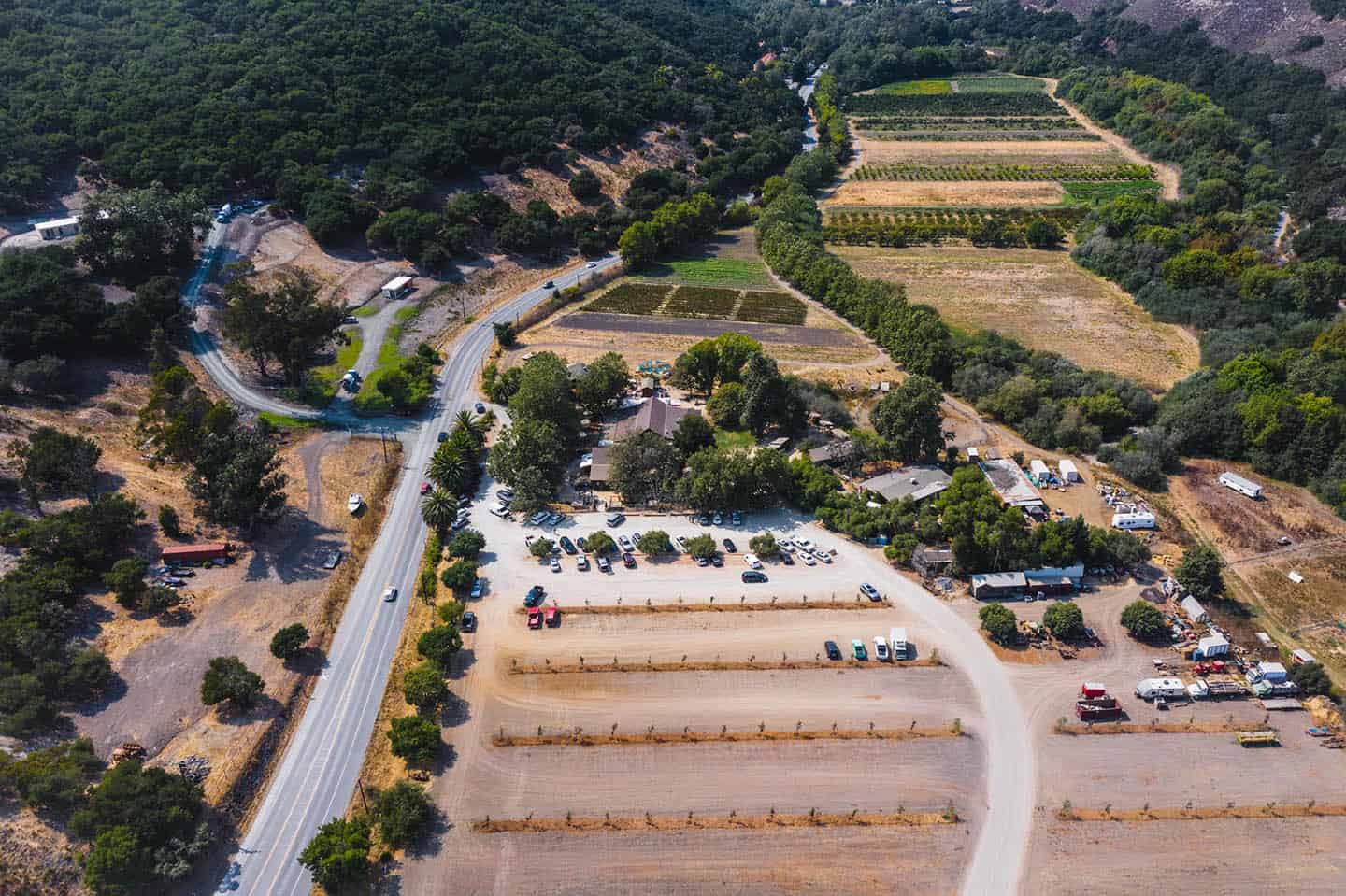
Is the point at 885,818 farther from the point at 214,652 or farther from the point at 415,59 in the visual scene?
the point at 415,59

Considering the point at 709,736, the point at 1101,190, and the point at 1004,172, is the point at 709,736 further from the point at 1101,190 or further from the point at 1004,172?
the point at 1004,172

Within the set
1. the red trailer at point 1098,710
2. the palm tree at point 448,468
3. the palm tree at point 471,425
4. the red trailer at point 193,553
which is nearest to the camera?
the red trailer at point 1098,710

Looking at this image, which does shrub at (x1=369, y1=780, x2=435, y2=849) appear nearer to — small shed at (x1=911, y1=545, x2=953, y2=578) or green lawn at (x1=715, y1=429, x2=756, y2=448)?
small shed at (x1=911, y1=545, x2=953, y2=578)

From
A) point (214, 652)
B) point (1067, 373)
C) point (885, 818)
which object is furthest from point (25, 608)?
point (1067, 373)

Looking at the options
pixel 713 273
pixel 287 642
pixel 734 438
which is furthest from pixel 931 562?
pixel 713 273

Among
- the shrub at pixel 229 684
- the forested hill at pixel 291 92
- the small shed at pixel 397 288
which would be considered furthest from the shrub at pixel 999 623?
the forested hill at pixel 291 92

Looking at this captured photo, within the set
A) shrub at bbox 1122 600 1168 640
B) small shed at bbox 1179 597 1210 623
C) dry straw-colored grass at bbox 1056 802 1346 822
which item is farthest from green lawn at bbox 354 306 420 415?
small shed at bbox 1179 597 1210 623

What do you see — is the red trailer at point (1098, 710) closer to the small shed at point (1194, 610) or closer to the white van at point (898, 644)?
the white van at point (898, 644)
